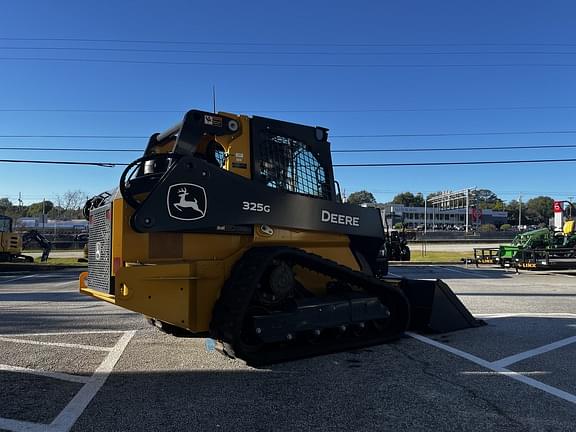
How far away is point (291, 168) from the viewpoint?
6043mm

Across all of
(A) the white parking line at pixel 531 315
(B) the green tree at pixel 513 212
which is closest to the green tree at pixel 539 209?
(B) the green tree at pixel 513 212

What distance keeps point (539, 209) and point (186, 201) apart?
16237 centimetres

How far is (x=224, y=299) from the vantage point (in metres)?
5.00

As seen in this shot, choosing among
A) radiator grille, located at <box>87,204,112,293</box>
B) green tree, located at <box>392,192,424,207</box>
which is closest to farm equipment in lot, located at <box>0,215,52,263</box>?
radiator grille, located at <box>87,204,112,293</box>

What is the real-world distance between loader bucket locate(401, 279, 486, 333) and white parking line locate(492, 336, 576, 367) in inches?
50.4

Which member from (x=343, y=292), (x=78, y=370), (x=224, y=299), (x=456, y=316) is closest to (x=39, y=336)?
(x=78, y=370)

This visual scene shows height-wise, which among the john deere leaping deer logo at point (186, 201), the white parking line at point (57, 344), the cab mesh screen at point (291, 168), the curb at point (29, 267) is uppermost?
the cab mesh screen at point (291, 168)

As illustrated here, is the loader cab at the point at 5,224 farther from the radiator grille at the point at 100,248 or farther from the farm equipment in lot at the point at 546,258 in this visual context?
the farm equipment in lot at the point at 546,258

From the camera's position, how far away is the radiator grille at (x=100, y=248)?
5.14m

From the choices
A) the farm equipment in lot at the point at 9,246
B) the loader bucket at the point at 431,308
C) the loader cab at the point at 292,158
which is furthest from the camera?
the farm equipment in lot at the point at 9,246

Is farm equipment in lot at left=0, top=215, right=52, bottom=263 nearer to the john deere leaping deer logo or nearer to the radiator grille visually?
the radiator grille

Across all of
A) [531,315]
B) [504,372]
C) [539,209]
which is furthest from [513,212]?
[504,372]

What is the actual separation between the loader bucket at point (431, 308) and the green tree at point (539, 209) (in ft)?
476

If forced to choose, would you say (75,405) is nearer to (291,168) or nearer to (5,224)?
(291,168)
